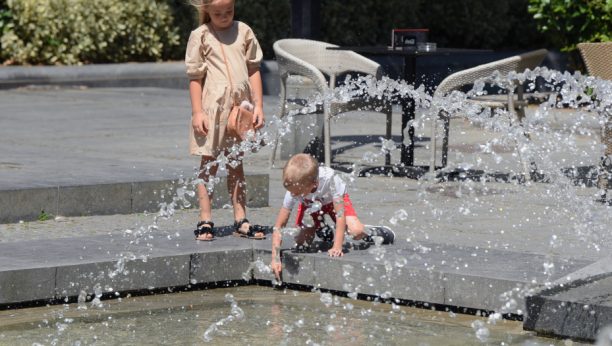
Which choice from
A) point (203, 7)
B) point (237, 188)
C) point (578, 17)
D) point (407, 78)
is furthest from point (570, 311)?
point (578, 17)

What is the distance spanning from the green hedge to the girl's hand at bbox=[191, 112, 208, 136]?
987cm

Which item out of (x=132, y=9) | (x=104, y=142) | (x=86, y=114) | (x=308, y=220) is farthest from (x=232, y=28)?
(x=132, y=9)

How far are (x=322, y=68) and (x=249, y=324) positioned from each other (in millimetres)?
4920

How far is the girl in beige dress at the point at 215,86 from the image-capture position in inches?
202

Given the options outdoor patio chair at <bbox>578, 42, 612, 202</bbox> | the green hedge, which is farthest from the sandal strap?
the green hedge

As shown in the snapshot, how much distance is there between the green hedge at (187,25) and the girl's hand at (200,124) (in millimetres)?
9870

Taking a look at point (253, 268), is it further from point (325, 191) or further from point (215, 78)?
point (215, 78)

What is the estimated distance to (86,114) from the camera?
1174 cm

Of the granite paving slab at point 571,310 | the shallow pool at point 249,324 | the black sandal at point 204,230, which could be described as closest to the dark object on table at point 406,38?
the black sandal at point 204,230

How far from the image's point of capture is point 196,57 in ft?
17.0

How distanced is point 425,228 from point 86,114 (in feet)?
23.2

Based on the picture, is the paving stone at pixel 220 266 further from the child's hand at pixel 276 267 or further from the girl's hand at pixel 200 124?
the girl's hand at pixel 200 124

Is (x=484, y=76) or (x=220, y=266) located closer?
(x=220, y=266)

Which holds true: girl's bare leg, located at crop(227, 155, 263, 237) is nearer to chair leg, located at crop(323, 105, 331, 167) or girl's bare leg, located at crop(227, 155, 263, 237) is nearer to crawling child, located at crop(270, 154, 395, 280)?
crawling child, located at crop(270, 154, 395, 280)
